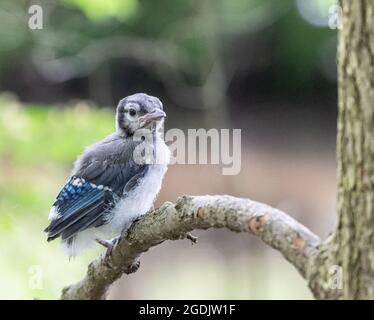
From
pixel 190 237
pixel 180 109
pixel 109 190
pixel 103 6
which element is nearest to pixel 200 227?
pixel 190 237

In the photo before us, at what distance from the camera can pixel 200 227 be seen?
3.69 feet

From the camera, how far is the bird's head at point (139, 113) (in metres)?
1.24

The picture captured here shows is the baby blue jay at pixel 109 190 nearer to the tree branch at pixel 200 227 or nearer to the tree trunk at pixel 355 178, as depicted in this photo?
the tree branch at pixel 200 227

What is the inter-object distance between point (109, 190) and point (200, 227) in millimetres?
321

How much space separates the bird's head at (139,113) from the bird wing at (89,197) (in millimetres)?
108

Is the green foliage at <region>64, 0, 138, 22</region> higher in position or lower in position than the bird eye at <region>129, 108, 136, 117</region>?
higher

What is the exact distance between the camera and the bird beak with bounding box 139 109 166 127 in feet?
4.05

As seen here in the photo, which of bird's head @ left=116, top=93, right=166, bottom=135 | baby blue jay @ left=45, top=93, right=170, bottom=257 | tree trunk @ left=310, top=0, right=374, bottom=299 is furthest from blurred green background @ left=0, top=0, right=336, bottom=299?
tree trunk @ left=310, top=0, right=374, bottom=299

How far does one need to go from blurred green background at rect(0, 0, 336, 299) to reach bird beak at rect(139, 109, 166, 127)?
0.38 metres

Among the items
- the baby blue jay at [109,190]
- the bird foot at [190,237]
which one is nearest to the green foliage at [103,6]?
the baby blue jay at [109,190]

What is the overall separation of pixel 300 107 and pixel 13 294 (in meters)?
1.72

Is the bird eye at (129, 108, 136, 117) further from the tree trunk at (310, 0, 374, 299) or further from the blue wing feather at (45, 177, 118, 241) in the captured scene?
the tree trunk at (310, 0, 374, 299)

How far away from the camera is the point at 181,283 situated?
103 inches

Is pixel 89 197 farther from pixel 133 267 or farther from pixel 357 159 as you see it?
pixel 357 159
